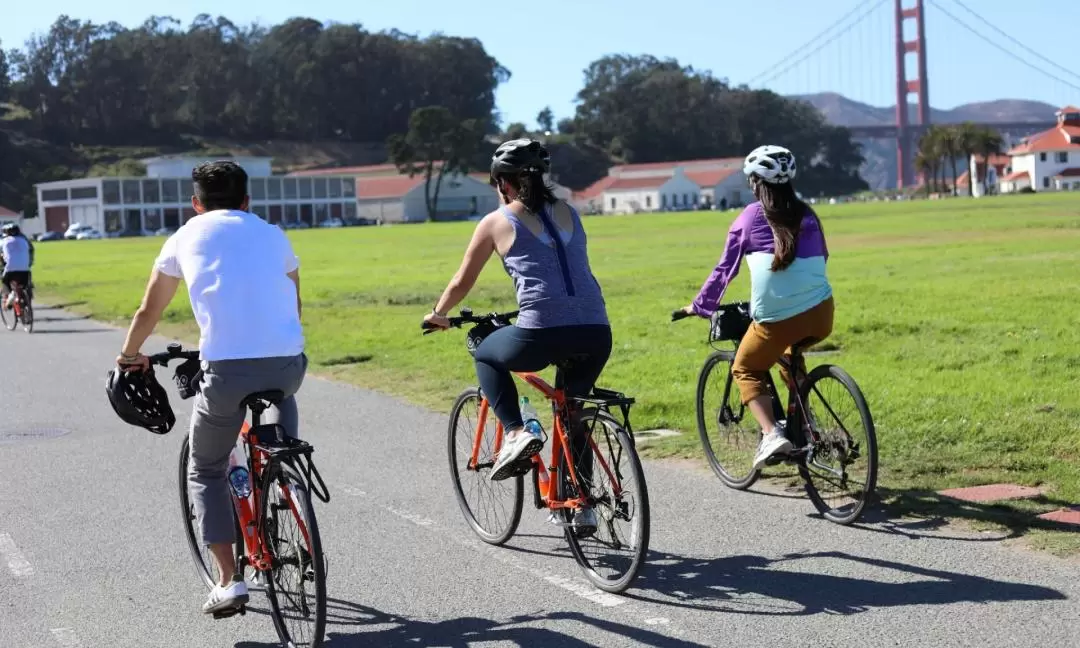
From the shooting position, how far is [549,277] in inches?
222

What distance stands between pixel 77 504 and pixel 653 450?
11.1ft

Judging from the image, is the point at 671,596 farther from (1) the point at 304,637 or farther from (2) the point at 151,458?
(2) the point at 151,458

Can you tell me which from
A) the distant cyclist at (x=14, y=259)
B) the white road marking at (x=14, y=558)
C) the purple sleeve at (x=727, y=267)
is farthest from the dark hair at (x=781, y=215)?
the distant cyclist at (x=14, y=259)

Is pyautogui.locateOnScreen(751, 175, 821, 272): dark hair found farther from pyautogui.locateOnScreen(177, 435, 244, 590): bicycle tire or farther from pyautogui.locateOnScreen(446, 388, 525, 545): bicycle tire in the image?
pyautogui.locateOnScreen(177, 435, 244, 590): bicycle tire

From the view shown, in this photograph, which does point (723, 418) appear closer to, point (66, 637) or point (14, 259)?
point (66, 637)

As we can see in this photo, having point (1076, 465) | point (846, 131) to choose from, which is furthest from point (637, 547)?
point (846, 131)

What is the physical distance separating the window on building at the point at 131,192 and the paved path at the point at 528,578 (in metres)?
126

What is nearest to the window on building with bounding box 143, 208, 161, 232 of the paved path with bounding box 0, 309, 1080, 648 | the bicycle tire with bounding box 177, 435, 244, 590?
the paved path with bounding box 0, 309, 1080, 648

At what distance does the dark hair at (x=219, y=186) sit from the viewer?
5027 millimetres

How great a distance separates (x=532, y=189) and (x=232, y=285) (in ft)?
4.45

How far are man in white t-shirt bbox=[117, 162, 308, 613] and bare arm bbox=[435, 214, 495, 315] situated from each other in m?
0.89

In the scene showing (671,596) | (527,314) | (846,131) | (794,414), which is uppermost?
(846,131)

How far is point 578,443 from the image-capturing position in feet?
18.5

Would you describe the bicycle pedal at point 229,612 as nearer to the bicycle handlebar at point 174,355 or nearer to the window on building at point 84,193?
the bicycle handlebar at point 174,355
